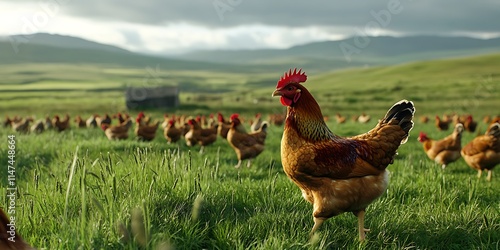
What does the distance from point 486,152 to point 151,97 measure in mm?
27341

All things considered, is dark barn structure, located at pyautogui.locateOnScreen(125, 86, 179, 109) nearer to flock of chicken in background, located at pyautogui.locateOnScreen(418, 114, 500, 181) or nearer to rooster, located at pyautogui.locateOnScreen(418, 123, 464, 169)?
flock of chicken in background, located at pyautogui.locateOnScreen(418, 114, 500, 181)

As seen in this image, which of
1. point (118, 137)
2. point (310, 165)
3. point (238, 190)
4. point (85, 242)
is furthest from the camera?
point (118, 137)

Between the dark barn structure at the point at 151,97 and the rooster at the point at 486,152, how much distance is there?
2621cm

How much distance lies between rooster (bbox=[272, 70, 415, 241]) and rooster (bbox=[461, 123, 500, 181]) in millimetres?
5073

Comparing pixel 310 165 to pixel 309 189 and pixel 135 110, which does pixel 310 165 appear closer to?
pixel 309 189

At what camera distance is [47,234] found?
4.00 meters

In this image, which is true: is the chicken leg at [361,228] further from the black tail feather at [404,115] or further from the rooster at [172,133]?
the rooster at [172,133]

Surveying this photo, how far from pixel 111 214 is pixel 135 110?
28774 millimetres

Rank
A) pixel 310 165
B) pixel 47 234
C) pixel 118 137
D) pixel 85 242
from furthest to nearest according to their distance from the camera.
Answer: pixel 118 137
pixel 310 165
pixel 47 234
pixel 85 242

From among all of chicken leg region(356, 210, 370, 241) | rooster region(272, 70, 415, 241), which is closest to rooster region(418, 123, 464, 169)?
rooster region(272, 70, 415, 241)

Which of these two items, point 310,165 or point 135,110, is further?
point 135,110

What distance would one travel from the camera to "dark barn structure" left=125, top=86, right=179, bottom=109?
106 feet

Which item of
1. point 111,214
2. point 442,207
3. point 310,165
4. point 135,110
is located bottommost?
point 135,110

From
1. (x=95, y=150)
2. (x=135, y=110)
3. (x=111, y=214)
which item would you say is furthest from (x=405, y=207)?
(x=135, y=110)
